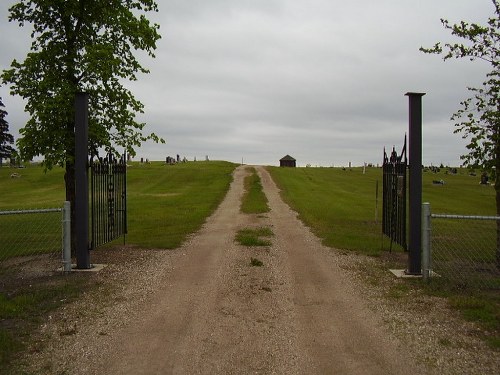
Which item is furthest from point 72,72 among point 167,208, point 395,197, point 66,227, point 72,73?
point 167,208

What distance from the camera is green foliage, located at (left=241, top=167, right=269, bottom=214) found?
71.0 feet

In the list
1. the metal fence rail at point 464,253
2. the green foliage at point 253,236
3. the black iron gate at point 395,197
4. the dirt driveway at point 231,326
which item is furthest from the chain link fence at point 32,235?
the metal fence rail at point 464,253

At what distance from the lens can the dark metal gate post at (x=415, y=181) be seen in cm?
931

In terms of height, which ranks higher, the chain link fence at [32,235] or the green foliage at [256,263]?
the green foliage at [256,263]

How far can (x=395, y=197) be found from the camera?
10469mm

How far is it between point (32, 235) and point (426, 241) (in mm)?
12758

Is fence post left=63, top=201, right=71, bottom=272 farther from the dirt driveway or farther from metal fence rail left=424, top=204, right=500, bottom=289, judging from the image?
metal fence rail left=424, top=204, right=500, bottom=289

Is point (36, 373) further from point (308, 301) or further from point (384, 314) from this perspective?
point (384, 314)

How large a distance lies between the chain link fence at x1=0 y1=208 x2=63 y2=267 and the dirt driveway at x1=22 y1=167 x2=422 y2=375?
315 cm

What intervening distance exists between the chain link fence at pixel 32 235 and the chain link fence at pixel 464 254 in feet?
26.1

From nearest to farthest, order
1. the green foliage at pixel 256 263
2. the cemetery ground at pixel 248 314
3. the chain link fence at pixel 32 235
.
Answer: the cemetery ground at pixel 248 314, the green foliage at pixel 256 263, the chain link fence at pixel 32 235

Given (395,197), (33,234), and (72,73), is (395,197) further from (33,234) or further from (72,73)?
(33,234)

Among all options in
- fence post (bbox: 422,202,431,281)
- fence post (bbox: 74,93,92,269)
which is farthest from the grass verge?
fence post (bbox: 74,93,92,269)

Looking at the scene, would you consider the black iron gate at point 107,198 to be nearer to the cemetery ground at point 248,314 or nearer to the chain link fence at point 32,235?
the cemetery ground at point 248,314
